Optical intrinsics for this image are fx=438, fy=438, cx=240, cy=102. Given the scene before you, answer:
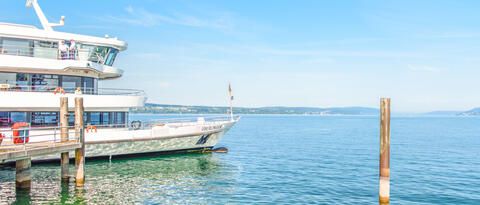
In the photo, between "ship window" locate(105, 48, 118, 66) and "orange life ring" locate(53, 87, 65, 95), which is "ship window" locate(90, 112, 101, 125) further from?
"ship window" locate(105, 48, 118, 66)

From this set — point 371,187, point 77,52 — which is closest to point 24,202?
point 77,52

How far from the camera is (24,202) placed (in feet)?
55.2

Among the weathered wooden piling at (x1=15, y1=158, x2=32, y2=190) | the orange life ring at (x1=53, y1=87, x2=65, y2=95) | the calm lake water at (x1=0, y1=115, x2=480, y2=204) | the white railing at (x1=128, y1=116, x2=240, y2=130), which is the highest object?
the orange life ring at (x1=53, y1=87, x2=65, y2=95)

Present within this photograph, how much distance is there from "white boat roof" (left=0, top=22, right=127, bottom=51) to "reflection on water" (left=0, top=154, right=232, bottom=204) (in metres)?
7.38

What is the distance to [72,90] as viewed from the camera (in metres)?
26.3

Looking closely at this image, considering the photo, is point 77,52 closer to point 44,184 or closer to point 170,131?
point 170,131

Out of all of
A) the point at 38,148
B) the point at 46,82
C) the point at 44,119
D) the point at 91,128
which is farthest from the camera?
the point at 91,128

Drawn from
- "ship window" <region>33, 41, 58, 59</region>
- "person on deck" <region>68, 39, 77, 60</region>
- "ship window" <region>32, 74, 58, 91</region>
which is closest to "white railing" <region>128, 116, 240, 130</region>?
"ship window" <region>32, 74, 58, 91</region>

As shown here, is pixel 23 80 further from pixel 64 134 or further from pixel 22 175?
pixel 22 175

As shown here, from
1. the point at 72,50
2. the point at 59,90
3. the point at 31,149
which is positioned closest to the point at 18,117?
the point at 59,90

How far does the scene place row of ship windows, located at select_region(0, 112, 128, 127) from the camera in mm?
23828

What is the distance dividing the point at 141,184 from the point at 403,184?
43.5 feet

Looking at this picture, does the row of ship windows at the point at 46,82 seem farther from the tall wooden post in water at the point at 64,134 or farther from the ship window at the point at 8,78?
the tall wooden post in water at the point at 64,134

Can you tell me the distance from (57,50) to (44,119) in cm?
419
